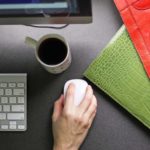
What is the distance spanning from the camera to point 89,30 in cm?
77

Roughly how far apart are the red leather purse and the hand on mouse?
132mm

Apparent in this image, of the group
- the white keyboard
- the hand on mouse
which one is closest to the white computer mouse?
the hand on mouse

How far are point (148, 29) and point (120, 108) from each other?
17 cm

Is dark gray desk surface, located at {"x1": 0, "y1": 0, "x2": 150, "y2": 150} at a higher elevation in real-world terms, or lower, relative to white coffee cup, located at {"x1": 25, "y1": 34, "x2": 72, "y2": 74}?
lower

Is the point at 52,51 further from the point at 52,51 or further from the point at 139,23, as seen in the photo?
the point at 139,23

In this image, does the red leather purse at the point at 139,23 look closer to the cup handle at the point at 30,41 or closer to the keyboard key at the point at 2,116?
the cup handle at the point at 30,41

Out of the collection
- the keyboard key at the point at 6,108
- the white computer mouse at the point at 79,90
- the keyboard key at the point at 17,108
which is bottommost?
the keyboard key at the point at 6,108

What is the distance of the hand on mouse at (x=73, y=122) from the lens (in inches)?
27.9

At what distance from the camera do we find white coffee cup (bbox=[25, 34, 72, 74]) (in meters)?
0.69

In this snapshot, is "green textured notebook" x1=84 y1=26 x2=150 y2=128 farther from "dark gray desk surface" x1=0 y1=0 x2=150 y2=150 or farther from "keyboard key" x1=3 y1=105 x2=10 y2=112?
"keyboard key" x1=3 y1=105 x2=10 y2=112

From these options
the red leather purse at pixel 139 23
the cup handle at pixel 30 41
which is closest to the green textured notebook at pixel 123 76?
the red leather purse at pixel 139 23

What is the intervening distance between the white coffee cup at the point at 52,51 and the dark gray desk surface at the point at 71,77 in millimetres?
52

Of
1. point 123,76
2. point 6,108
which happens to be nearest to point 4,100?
point 6,108

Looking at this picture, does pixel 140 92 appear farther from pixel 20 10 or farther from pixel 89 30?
pixel 20 10
